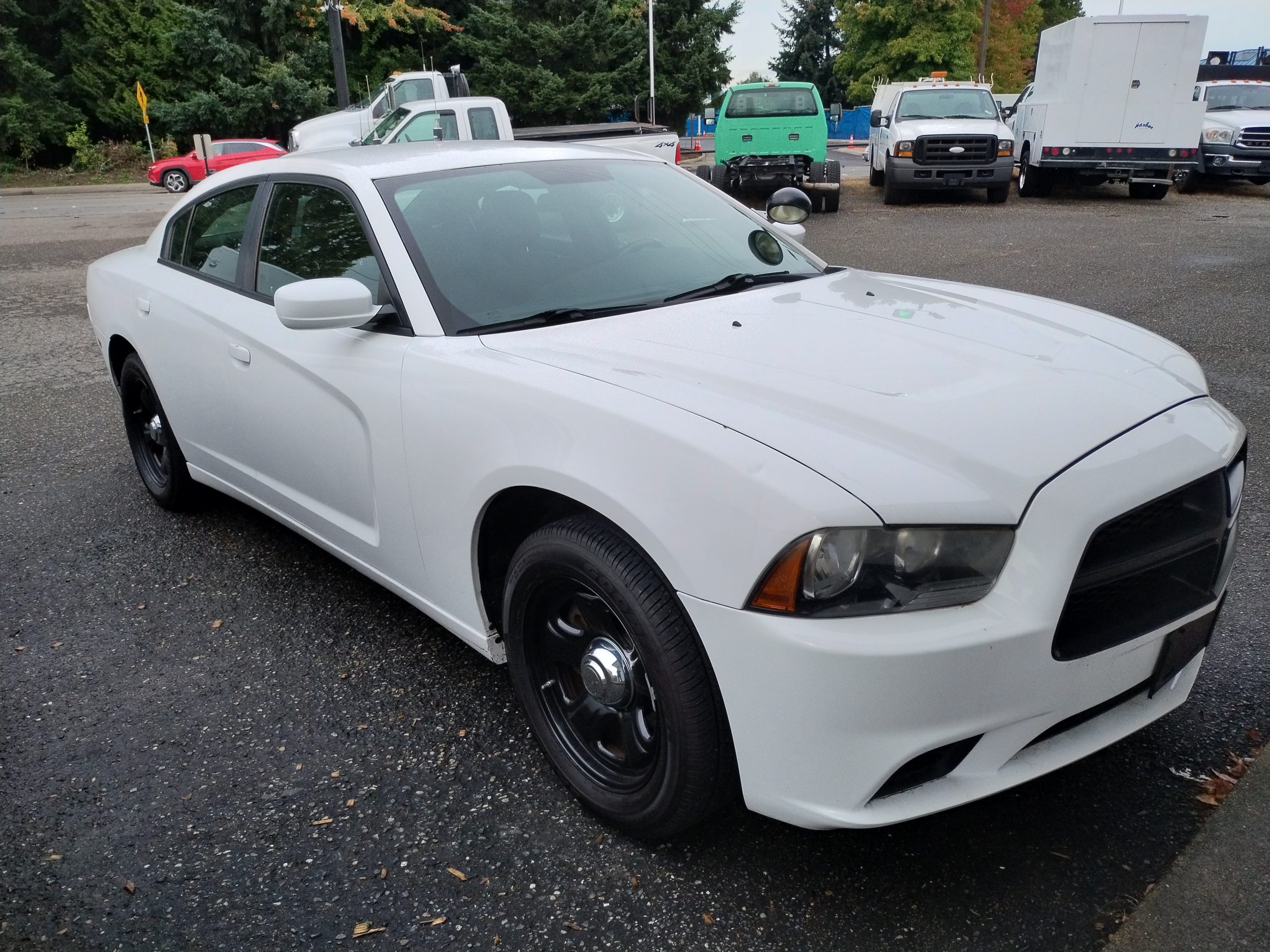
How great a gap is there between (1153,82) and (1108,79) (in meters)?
0.66

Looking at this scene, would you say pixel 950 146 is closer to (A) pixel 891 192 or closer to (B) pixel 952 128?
(B) pixel 952 128

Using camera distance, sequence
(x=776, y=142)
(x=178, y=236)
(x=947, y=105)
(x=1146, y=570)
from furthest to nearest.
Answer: (x=947, y=105) < (x=776, y=142) < (x=178, y=236) < (x=1146, y=570)

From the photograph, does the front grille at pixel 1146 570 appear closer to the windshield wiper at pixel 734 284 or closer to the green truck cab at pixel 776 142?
the windshield wiper at pixel 734 284

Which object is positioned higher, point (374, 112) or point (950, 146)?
point (374, 112)

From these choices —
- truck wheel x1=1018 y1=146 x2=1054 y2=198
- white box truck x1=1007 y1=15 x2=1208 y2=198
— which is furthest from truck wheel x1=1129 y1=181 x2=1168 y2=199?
truck wheel x1=1018 y1=146 x2=1054 y2=198

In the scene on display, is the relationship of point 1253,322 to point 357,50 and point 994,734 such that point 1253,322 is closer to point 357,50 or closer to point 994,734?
point 994,734

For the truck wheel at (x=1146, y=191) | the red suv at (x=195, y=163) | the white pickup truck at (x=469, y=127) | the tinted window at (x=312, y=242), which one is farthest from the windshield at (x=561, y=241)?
the red suv at (x=195, y=163)

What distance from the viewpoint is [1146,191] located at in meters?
18.2

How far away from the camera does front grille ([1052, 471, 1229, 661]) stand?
2.02m

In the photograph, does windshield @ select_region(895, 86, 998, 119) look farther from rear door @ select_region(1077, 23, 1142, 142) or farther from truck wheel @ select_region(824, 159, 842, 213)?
truck wheel @ select_region(824, 159, 842, 213)

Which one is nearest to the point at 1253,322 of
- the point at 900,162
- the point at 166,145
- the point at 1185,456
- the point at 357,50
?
the point at 1185,456

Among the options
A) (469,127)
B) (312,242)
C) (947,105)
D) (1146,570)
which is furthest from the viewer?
(947,105)

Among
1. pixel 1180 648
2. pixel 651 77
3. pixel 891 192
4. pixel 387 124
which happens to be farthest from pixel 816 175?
pixel 651 77

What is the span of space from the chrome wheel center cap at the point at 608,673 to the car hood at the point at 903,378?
1.96 ft
